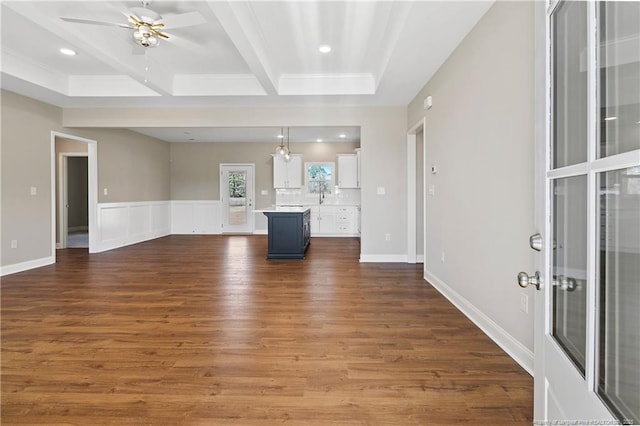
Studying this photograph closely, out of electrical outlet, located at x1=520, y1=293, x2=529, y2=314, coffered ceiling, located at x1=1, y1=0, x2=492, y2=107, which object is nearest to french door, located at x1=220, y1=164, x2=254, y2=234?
coffered ceiling, located at x1=1, y1=0, x2=492, y2=107

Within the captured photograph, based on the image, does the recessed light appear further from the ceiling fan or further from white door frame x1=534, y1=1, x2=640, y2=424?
white door frame x1=534, y1=1, x2=640, y2=424

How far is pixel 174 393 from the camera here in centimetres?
191

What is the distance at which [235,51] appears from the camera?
414 centimetres

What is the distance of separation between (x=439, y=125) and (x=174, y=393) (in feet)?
11.9

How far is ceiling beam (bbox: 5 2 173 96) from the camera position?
298cm

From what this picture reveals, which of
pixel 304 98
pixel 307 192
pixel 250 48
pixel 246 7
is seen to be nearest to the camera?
pixel 246 7

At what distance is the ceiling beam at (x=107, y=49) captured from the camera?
298 centimetres

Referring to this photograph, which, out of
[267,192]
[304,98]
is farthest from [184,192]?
[304,98]

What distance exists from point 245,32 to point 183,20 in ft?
1.79

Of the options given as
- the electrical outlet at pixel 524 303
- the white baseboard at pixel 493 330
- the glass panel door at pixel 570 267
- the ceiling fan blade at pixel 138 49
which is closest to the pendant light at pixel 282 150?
the ceiling fan blade at pixel 138 49

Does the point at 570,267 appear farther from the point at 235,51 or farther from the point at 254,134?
the point at 254,134

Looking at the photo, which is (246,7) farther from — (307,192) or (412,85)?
(307,192)

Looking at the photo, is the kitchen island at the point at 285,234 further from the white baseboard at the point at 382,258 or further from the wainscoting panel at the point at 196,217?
the wainscoting panel at the point at 196,217

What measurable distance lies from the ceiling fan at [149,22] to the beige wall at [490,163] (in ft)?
7.91
